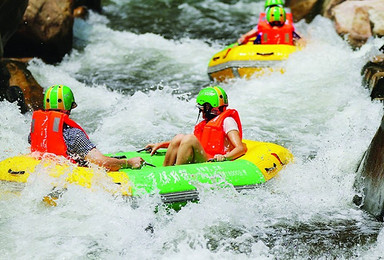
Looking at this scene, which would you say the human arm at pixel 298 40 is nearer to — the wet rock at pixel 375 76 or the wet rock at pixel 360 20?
the wet rock at pixel 375 76

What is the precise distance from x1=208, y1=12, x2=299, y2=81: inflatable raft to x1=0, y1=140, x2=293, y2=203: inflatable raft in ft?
14.9

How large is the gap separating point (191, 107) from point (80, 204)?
174 inches

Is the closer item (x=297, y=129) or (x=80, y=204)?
(x=80, y=204)

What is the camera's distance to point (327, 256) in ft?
16.7

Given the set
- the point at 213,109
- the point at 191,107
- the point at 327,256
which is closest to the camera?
the point at 327,256

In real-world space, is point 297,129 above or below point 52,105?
below

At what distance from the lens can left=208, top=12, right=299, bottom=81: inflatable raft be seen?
10.5 metres

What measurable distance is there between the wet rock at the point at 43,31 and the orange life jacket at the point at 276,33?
3.82 meters

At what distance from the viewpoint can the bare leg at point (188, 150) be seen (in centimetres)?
610

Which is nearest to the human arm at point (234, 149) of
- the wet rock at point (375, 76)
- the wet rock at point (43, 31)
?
the wet rock at point (375, 76)


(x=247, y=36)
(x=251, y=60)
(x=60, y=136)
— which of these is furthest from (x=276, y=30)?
(x=60, y=136)

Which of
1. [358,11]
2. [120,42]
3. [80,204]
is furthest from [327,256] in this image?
[120,42]

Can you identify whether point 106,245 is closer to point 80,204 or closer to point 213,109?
point 80,204

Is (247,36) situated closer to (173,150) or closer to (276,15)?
(276,15)
